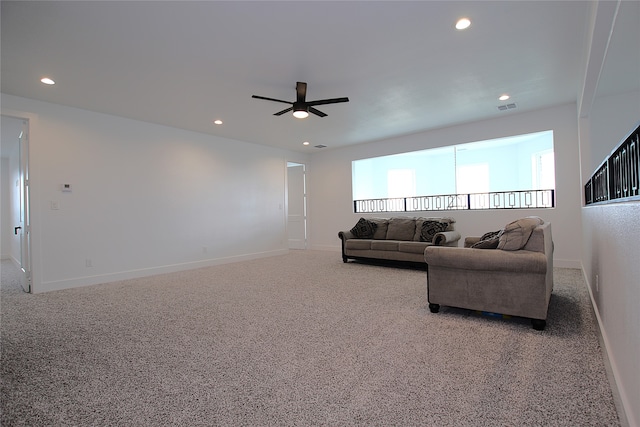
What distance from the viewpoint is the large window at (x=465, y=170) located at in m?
8.92

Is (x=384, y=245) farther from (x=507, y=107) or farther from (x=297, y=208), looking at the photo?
(x=297, y=208)

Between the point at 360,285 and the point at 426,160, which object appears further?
the point at 426,160

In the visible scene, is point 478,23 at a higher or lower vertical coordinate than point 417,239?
higher

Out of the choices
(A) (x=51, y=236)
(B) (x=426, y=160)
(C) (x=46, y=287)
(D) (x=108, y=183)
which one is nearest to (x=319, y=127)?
(D) (x=108, y=183)

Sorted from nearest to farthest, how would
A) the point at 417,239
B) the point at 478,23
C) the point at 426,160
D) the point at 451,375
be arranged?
the point at 451,375, the point at 478,23, the point at 417,239, the point at 426,160

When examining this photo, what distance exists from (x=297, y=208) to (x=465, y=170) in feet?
19.5

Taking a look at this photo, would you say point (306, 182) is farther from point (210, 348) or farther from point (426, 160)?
point (210, 348)

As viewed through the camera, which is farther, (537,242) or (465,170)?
(465,170)

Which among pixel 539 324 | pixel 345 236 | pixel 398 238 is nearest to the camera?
pixel 539 324

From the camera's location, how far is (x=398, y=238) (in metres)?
5.93

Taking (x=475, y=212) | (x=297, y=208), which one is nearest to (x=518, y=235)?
(x=475, y=212)

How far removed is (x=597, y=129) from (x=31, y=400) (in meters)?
6.15

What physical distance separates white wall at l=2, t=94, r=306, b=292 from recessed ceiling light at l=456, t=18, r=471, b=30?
504 centimetres

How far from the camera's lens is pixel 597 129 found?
13.5ft
